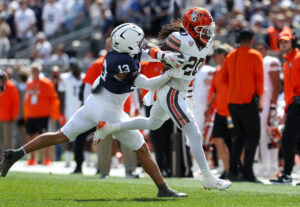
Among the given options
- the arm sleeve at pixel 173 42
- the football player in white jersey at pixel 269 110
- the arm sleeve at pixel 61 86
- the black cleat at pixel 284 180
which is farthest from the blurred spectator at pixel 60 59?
the arm sleeve at pixel 173 42

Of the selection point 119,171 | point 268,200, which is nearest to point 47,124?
point 119,171

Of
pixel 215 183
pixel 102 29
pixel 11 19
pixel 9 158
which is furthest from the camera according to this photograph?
pixel 11 19

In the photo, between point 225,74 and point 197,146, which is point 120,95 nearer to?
point 197,146

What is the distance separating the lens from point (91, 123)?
848cm

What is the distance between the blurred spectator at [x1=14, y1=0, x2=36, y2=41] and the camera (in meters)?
22.2

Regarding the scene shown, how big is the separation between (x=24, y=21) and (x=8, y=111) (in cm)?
690

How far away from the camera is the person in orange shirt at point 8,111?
1563 centimetres

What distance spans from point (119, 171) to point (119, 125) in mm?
5950

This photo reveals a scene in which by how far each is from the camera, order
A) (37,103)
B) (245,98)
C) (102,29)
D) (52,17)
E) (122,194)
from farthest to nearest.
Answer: (52,17) < (102,29) < (37,103) < (245,98) < (122,194)

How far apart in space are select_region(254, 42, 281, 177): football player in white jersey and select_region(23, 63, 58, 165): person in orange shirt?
4738 mm

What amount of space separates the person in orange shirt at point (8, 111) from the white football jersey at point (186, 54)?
7437mm

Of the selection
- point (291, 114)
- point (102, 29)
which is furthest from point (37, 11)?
point (291, 114)

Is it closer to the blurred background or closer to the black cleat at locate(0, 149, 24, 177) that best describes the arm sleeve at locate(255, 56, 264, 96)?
the blurred background

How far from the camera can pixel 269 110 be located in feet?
40.1
